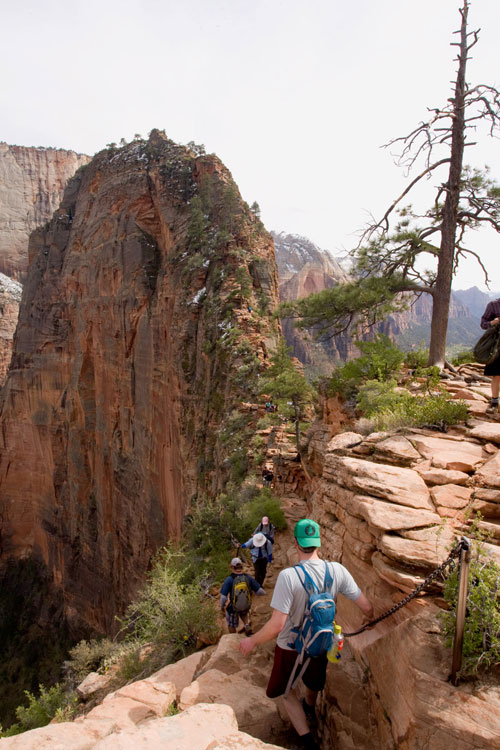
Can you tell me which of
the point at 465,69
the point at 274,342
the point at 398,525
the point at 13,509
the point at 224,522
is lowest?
the point at 13,509

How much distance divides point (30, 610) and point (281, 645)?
129 ft

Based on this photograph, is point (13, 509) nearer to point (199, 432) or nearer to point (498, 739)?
point (199, 432)

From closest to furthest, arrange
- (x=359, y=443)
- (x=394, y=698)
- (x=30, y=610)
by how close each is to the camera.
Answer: (x=394, y=698) < (x=359, y=443) < (x=30, y=610)

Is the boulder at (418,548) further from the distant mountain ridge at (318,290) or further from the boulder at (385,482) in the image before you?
the distant mountain ridge at (318,290)

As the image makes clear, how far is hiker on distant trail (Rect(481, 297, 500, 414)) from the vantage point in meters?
6.09

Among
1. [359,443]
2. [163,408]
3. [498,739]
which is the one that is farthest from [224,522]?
[163,408]

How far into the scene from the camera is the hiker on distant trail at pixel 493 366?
6086 mm

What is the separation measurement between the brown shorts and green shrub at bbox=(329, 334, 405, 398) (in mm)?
5919

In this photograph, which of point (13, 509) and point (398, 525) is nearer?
point (398, 525)

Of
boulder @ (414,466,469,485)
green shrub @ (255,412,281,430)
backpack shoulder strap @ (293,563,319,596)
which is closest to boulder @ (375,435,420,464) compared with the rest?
boulder @ (414,466,469,485)

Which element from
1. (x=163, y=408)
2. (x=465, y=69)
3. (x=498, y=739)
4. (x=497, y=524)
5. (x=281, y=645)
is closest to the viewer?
(x=498, y=739)

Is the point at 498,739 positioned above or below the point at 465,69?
below

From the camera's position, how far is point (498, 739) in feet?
7.62

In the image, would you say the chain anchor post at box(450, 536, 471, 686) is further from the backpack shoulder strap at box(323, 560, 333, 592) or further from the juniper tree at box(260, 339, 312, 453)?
the juniper tree at box(260, 339, 312, 453)
